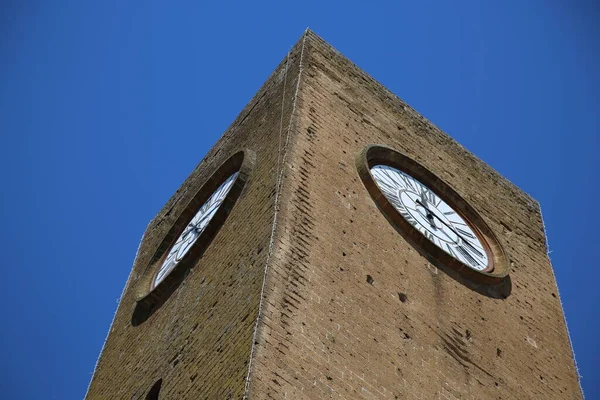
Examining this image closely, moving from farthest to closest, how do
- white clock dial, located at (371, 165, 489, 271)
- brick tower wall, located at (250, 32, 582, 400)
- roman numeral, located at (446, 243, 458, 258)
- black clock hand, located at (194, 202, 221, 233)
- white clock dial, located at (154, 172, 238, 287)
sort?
black clock hand, located at (194, 202, 221, 233) → white clock dial, located at (154, 172, 238, 287) → white clock dial, located at (371, 165, 489, 271) → roman numeral, located at (446, 243, 458, 258) → brick tower wall, located at (250, 32, 582, 400)

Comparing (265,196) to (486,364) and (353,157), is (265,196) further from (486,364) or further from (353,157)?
(486,364)

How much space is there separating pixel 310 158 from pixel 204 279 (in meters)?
1.81

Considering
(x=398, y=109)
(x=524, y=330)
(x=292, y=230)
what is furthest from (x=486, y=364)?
(x=398, y=109)

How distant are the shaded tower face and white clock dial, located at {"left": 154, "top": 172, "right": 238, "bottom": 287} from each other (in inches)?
1.9

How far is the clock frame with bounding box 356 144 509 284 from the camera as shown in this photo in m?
13.6

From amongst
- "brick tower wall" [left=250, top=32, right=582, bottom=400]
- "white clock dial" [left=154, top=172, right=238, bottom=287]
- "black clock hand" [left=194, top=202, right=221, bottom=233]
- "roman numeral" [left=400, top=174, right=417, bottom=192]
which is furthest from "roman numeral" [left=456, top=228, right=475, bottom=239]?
"black clock hand" [left=194, top=202, right=221, bottom=233]

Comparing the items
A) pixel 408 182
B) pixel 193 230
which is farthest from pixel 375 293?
pixel 193 230

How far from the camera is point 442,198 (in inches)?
604

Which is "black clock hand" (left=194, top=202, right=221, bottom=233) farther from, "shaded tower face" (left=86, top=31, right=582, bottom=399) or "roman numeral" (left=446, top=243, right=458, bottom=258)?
"roman numeral" (left=446, top=243, right=458, bottom=258)

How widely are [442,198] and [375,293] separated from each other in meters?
3.38

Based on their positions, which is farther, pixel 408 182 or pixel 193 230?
pixel 193 230

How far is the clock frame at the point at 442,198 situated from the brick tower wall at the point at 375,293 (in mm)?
139

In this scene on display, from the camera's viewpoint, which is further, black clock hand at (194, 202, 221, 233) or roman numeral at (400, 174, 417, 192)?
roman numeral at (400, 174, 417, 192)

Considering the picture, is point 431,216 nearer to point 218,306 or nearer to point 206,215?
point 206,215
